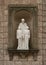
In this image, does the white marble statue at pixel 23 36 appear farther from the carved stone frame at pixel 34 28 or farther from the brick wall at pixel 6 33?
the brick wall at pixel 6 33

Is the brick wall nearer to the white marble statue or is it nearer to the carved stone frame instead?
the carved stone frame

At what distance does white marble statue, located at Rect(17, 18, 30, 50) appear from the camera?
5.90 metres

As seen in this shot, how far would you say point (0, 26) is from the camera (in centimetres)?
600

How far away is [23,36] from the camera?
590 cm

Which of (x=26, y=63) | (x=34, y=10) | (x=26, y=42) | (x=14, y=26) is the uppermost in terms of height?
(x=34, y=10)

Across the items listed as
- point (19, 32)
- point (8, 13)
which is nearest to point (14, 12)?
point (8, 13)

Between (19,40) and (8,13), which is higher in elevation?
(8,13)

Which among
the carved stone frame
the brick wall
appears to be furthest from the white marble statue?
the brick wall

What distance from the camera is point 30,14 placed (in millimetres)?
6043

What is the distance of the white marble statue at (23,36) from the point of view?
19.4 feet

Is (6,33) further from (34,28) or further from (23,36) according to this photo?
(34,28)

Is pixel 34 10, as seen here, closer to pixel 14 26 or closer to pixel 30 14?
pixel 30 14

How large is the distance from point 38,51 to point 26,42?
373mm

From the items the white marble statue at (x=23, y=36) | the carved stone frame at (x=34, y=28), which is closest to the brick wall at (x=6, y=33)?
the carved stone frame at (x=34, y=28)
